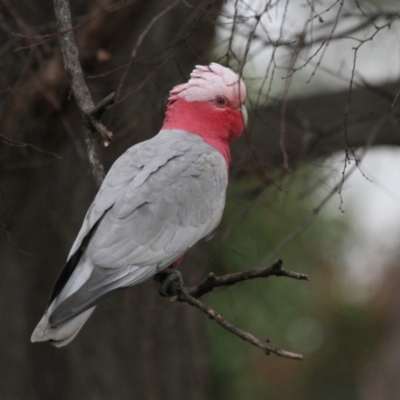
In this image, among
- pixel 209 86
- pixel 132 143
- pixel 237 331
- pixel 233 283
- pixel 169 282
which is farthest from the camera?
pixel 132 143

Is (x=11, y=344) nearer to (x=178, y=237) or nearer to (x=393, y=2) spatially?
(x=178, y=237)

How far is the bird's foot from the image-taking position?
2717mm

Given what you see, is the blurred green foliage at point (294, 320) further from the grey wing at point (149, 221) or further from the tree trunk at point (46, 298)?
the grey wing at point (149, 221)

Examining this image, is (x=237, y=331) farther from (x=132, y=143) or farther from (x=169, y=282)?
(x=132, y=143)

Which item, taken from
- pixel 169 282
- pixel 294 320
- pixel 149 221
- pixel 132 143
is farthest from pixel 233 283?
pixel 294 320

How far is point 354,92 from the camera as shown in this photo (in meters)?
4.92

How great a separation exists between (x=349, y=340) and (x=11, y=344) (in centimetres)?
534

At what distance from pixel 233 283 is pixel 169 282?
1.19 feet

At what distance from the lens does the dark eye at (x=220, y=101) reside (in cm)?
340

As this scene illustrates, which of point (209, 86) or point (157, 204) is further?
point (209, 86)

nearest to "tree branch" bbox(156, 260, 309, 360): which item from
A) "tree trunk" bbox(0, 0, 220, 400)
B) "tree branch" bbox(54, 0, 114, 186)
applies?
"tree branch" bbox(54, 0, 114, 186)

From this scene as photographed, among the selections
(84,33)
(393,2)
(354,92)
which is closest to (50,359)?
(84,33)

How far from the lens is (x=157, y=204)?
9.87 ft

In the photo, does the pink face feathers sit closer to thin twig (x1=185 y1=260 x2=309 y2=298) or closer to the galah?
the galah
